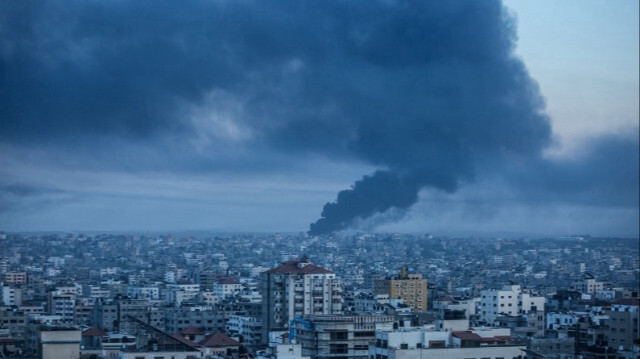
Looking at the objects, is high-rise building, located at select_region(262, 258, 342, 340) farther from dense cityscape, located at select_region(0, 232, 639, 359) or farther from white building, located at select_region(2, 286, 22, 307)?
white building, located at select_region(2, 286, 22, 307)

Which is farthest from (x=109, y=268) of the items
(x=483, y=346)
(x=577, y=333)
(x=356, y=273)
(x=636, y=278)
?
(x=483, y=346)

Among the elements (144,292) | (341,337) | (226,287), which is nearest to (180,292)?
(144,292)

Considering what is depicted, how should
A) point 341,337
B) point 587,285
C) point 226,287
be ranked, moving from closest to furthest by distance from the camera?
point 341,337 → point 587,285 → point 226,287

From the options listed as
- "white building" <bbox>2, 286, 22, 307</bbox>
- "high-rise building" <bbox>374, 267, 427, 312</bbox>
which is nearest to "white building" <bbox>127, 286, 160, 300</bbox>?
"white building" <bbox>2, 286, 22, 307</bbox>

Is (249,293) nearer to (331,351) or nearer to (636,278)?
(636,278)

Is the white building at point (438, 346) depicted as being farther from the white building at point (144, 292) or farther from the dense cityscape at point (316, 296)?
the white building at point (144, 292)

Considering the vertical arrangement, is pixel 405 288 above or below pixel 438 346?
above

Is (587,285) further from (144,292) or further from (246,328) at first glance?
(246,328)
